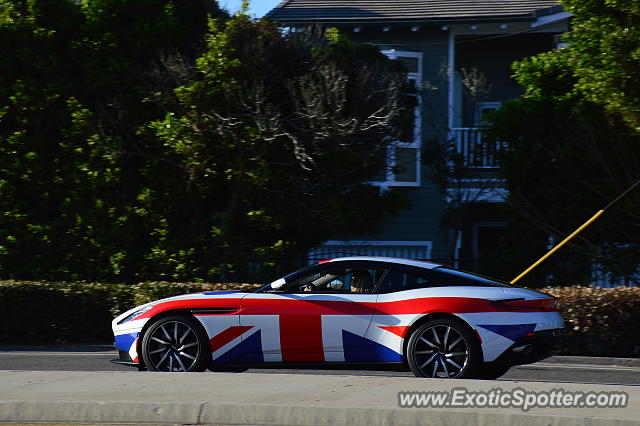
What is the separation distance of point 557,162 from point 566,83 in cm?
156

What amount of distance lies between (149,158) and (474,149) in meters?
7.45

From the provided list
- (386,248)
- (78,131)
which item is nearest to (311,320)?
(78,131)

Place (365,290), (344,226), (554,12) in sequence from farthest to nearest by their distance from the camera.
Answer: (554,12), (344,226), (365,290)

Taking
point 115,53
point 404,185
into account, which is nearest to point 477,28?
point 404,185

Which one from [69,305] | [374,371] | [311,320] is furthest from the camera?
[69,305]

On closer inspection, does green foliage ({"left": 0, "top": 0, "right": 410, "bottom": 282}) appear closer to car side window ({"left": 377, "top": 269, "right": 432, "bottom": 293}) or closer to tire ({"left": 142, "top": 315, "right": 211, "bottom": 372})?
tire ({"left": 142, "top": 315, "right": 211, "bottom": 372})

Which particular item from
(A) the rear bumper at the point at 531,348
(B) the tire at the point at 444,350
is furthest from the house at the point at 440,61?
(B) the tire at the point at 444,350

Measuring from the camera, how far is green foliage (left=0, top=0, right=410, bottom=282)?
17047mm

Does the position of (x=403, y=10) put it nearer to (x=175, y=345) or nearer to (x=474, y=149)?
(x=474, y=149)

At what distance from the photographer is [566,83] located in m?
18.5

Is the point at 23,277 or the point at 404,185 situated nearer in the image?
the point at 23,277

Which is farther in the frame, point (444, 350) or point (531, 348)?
point (444, 350)

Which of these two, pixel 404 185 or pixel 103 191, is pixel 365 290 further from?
pixel 404 185

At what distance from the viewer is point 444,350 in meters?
9.35
